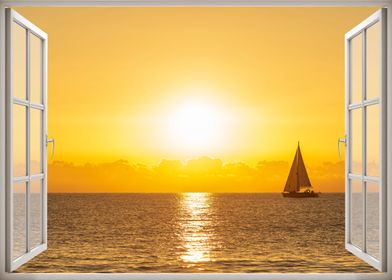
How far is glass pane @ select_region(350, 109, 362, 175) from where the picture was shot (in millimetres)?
4531

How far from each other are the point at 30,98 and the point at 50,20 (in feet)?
91.1

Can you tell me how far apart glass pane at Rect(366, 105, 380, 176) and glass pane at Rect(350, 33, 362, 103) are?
0.30 m

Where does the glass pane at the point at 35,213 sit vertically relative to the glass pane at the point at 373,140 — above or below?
below

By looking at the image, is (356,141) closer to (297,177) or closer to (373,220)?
(373,220)

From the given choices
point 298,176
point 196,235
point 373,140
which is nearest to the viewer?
point 373,140

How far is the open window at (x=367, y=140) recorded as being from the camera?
4000 millimetres

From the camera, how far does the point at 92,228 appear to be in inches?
1255

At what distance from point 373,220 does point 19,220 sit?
234 cm

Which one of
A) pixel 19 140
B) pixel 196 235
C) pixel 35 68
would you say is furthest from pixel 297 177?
pixel 19 140

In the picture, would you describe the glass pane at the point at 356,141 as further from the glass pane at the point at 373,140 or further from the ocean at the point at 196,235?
the ocean at the point at 196,235

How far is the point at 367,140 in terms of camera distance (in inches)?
172

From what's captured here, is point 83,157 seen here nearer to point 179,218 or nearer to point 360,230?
point 179,218

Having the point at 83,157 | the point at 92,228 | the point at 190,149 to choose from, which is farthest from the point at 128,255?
the point at 190,149

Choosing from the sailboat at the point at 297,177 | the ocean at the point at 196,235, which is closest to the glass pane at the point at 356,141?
the ocean at the point at 196,235
